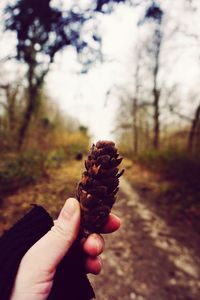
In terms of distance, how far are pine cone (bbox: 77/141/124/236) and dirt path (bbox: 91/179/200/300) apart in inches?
176

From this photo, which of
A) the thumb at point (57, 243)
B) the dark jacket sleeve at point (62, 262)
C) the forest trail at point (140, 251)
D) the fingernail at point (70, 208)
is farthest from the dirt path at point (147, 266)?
the fingernail at point (70, 208)

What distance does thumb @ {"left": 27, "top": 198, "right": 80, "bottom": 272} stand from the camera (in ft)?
4.04

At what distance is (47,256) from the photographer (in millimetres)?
1252

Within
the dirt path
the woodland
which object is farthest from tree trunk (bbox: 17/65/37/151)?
the dirt path

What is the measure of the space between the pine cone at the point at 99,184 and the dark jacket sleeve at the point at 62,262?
0.18 metres

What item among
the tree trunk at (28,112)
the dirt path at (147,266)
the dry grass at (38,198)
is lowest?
the dirt path at (147,266)

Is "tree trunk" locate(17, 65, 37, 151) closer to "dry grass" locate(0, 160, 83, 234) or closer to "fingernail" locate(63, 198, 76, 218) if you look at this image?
"dry grass" locate(0, 160, 83, 234)

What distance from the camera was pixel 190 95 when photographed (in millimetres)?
20906

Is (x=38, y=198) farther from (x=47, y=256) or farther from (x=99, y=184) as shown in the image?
(x=99, y=184)

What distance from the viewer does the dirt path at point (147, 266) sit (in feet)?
17.5

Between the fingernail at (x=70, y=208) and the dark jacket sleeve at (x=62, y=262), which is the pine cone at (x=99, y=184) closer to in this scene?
the fingernail at (x=70, y=208)

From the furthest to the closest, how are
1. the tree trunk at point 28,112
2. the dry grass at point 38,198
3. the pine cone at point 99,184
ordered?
the tree trunk at point 28,112, the dry grass at point 38,198, the pine cone at point 99,184

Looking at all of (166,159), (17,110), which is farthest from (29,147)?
(166,159)

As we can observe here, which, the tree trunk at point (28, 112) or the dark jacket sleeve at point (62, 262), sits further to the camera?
the tree trunk at point (28, 112)
